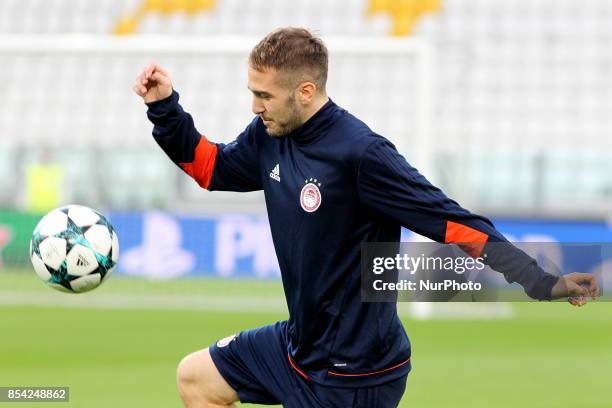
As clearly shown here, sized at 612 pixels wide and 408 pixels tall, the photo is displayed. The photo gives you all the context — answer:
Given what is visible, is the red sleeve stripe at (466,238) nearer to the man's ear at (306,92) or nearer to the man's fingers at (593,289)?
the man's fingers at (593,289)

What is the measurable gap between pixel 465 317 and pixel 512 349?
2743 millimetres

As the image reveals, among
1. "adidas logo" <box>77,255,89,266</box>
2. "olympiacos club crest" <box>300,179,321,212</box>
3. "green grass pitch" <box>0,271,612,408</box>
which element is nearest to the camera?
"olympiacos club crest" <box>300,179,321,212</box>

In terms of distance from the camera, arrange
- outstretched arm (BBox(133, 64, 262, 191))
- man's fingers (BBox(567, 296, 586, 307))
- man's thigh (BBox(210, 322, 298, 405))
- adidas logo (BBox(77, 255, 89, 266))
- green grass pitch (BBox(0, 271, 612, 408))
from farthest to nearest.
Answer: green grass pitch (BBox(0, 271, 612, 408)), adidas logo (BBox(77, 255, 89, 266)), outstretched arm (BBox(133, 64, 262, 191)), man's thigh (BBox(210, 322, 298, 405)), man's fingers (BBox(567, 296, 586, 307))

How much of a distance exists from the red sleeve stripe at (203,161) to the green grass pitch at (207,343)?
3002mm

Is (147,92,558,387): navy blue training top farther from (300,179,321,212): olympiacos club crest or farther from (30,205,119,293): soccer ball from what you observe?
(30,205,119,293): soccer ball

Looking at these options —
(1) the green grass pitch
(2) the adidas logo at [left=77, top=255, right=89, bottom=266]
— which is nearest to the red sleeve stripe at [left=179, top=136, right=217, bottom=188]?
(2) the adidas logo at [left=77, top=255, right=89, bottom=266]

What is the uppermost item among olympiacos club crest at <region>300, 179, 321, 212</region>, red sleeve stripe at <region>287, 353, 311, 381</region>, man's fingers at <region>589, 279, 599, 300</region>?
olympiacos club crest at <region>300, 179, 321, 212</region>

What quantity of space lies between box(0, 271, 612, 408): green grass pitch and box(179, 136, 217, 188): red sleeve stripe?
3002mm

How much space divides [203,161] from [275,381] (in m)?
1.05

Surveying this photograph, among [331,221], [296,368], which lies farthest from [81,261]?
[331,221]

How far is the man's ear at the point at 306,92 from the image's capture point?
15.3 feet

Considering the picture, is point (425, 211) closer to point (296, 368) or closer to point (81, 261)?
point (296, 368)

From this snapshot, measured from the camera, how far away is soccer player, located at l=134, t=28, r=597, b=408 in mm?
4477

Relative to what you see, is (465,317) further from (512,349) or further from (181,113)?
(181,113)
